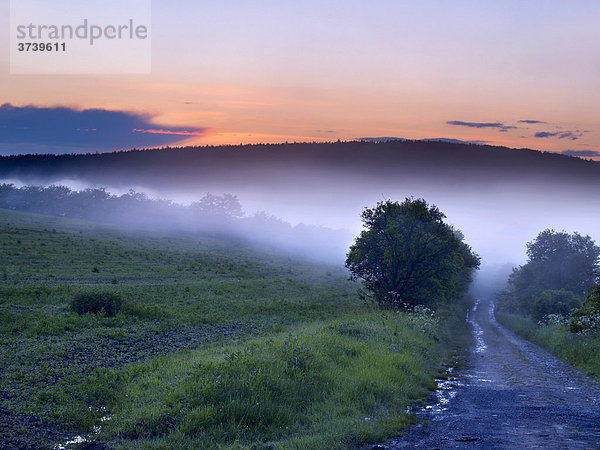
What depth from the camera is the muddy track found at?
9.03 m

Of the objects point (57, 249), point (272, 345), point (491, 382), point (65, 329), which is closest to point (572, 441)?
point (491, 382)

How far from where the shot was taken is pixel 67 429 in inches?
361

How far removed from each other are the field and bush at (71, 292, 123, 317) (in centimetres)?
56

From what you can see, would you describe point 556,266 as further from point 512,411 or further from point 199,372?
point 199,372

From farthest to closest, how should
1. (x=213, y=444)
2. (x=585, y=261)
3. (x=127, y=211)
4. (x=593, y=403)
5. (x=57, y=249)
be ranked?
1. (x=127, y=211)
2. (x=585, y=261)
3. (x=57, y=249)
4. (x=593, y=403)
5. (x=213, y=444)

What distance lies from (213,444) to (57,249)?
42.3 m

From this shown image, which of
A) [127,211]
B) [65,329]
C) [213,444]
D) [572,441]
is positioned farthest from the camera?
[127,211]

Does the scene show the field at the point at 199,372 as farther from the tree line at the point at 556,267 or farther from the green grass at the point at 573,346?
the tree line at the point at 556,267

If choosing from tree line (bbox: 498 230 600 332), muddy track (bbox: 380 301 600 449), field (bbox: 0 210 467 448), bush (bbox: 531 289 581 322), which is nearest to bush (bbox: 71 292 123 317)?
field (bbox: 0 210 467 448)

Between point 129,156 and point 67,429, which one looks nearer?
point 67,429

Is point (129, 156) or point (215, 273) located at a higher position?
point (129, 156)

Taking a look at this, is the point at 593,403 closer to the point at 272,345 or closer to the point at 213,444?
the point at 272,345

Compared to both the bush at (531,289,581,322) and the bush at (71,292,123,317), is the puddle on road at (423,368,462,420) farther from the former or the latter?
the bush at (531,289,581,322)

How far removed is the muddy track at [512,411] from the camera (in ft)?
29.6
